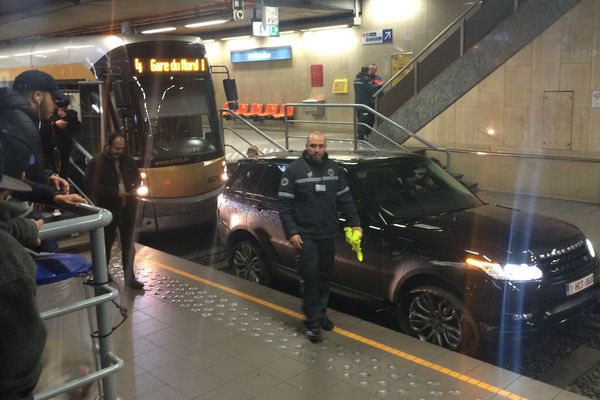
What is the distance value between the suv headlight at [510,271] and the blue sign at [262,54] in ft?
55.3

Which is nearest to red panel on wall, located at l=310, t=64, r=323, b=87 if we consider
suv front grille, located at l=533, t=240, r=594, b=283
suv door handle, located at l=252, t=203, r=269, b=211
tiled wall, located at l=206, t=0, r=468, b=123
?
tiled wall, located at l=206, t=0, r=468, b=123

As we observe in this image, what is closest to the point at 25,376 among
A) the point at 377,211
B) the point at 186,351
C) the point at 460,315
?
the point at 186,351

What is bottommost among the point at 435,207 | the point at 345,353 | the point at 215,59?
the point at 345,353

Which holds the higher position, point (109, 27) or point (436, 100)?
point (109, 27)

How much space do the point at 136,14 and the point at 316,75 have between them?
22.6 ft

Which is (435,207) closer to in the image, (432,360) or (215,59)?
(432,360)

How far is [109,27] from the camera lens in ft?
57.9

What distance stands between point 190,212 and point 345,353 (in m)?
5.21

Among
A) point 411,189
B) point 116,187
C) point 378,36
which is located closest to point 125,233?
point 116,187

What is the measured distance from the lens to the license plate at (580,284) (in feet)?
17.1

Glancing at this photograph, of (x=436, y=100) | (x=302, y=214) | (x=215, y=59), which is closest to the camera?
(x=302, y=214)

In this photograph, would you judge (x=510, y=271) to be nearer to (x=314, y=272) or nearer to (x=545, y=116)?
(x=314, y=272)

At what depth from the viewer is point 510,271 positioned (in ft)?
16.4

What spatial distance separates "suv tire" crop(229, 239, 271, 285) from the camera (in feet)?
23.5
